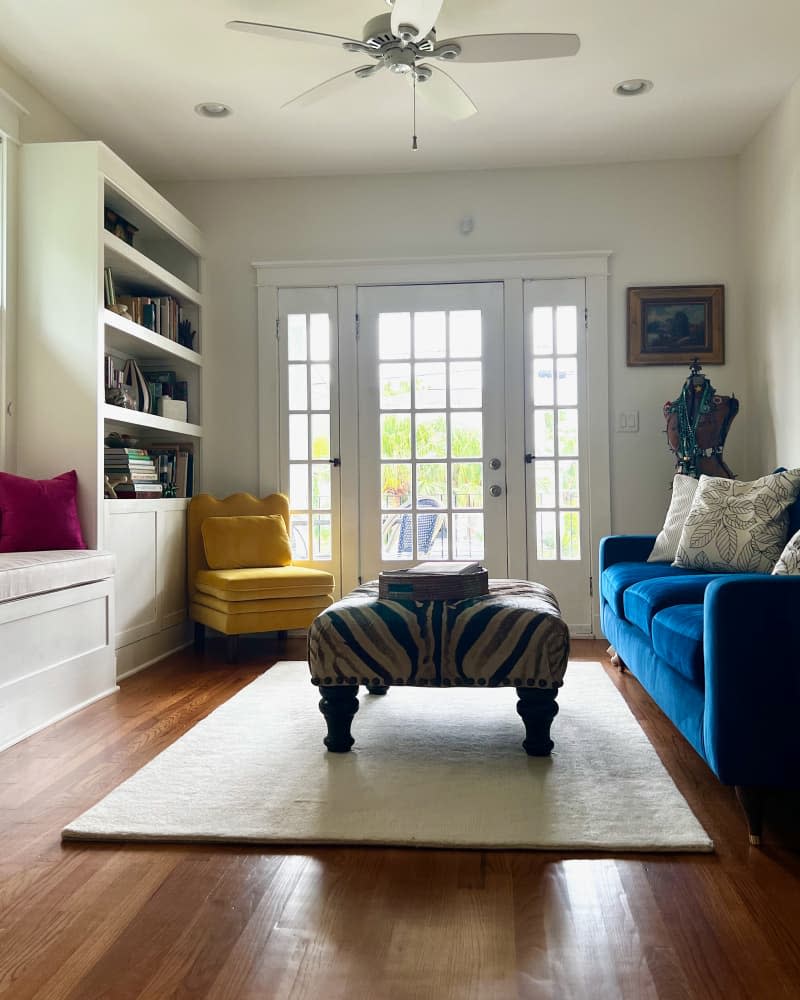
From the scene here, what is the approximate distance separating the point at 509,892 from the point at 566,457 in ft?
11.7

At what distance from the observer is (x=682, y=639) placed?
2.32 metres

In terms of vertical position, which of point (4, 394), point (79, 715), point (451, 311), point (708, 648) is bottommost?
point (79, 715)

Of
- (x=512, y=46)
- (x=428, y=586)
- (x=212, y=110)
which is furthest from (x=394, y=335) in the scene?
(x=428, y=586)

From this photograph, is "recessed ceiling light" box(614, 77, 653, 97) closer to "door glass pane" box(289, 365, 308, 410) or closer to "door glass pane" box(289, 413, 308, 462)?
"door glass pane" box(289, 365, 308, 410)

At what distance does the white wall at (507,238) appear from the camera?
5.02 m

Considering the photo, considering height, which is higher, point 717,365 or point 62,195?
point 62,195

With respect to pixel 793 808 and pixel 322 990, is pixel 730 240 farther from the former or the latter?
pixel 322 990

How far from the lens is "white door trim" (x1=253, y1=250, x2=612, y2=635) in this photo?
5.04 meters

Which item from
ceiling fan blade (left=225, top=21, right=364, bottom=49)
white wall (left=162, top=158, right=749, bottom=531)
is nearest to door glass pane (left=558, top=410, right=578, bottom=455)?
white wall (left=162, top=158, right=749, bottom=531)

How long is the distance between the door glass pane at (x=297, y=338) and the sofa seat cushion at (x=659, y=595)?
277 centimetres

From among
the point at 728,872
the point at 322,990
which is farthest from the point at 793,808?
the point at 322,990

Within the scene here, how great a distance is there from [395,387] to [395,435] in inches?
11.5

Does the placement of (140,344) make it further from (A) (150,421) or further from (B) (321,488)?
(B) (321,488)

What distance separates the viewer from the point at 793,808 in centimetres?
222
